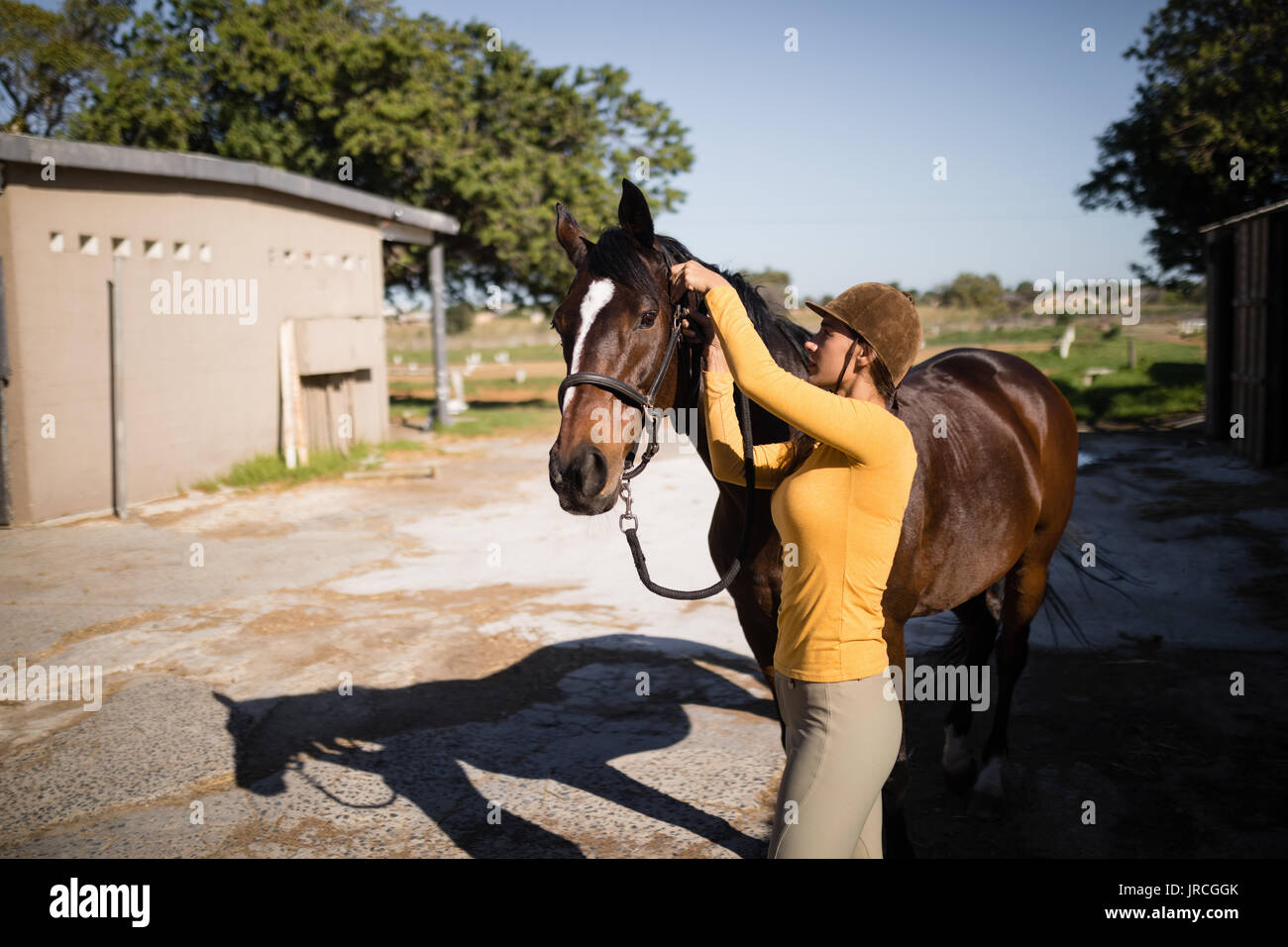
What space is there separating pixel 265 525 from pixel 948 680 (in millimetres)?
7202

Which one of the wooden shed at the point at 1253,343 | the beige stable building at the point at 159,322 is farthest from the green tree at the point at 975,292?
the beige stable building at the point at 159,322

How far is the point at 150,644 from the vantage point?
216 inches

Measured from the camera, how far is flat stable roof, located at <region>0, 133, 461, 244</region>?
8211 mm

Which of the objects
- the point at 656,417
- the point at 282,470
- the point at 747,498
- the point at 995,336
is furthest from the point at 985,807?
the point at 995,336

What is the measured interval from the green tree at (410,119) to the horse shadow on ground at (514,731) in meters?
15.1

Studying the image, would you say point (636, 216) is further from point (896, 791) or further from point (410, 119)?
point (410, 119)

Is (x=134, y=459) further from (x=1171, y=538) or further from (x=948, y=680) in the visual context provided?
(x=1171, y=538)

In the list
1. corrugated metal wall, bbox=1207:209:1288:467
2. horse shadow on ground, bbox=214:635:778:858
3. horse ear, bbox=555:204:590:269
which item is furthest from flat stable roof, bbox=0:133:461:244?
corrugated metal wall, bbox=1207:209:1288:467

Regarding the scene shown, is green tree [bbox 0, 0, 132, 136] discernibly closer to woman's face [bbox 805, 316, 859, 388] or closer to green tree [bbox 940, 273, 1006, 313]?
woman's face [bbox 805, 316, 859, 388]

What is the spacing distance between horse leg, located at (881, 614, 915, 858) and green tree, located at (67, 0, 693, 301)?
17006 mm

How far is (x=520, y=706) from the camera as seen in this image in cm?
460

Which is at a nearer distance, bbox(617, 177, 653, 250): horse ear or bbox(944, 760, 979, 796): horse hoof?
bbox(617, 177, 653, 250): horse ear

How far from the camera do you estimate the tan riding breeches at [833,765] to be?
6.20 ft
